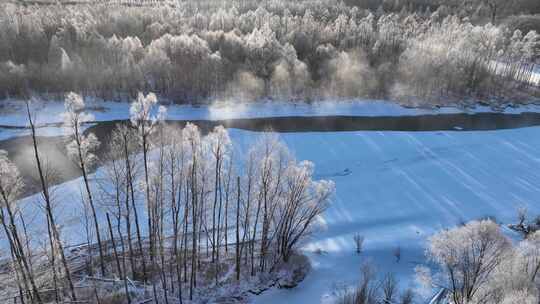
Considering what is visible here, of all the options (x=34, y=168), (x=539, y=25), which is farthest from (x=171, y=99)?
(x=539, y=25)

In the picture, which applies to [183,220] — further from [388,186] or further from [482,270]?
[388,186]

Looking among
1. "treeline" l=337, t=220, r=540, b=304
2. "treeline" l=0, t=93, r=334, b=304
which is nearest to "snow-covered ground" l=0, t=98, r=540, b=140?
"treeline" l=0, t=93, r=334, b=304

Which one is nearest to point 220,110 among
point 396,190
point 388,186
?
point 388,186

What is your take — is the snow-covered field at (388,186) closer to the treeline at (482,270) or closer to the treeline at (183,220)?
the treeline at (183,220)

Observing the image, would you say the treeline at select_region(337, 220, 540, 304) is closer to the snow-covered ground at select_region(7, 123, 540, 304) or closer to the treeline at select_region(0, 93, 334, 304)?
the snow-covered ground at select_region(7, 123, 540, 304)

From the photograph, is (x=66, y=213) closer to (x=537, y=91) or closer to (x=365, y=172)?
(x=365, y=172)

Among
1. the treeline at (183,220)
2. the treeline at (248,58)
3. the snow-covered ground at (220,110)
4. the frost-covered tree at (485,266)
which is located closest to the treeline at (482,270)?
the frost-covered tree at (485,266)

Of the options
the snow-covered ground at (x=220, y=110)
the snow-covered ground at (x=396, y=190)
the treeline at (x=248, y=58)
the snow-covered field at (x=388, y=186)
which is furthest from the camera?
the treeline at (x=248, y=58)
